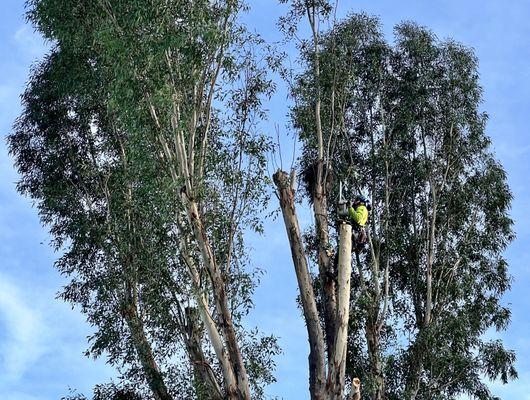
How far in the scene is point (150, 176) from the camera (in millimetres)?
21484

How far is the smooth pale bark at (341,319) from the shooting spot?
19078 mm

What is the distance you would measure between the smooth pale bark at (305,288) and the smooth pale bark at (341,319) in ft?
0.88

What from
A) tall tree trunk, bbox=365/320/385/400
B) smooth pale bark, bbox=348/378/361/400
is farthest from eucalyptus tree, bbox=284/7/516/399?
smooth pale bark, bbox=348/378/361/400

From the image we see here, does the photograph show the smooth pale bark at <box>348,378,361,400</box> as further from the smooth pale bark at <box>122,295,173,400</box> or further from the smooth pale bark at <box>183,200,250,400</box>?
the smooth pale bark at <box>122,295,173,400</box>

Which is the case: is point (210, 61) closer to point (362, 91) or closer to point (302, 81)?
point (302, 81)

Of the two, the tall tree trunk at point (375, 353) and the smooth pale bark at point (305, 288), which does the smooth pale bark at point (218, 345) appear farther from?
the tall tree trunk at point (375, 353)

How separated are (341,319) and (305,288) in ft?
3.66

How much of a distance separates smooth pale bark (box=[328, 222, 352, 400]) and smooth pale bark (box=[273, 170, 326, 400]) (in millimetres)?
269

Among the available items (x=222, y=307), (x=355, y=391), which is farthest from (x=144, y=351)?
(x=355, y=391)

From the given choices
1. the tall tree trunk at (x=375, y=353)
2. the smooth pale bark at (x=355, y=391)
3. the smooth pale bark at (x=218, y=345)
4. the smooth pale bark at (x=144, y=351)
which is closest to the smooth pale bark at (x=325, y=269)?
the smooth pale bark at (x=355, y=391)

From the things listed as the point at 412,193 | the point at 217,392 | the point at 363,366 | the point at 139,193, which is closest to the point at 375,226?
the point at 412,193

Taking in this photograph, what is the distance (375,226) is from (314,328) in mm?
8245

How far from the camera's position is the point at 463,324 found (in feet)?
86.4

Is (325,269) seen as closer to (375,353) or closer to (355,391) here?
(355,391)
